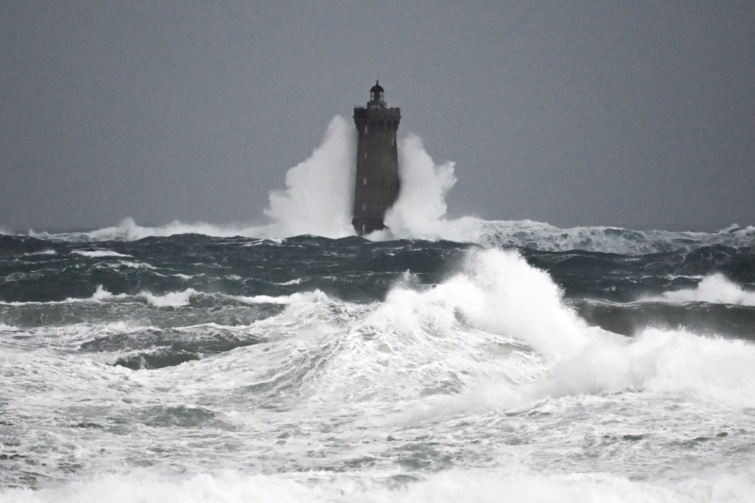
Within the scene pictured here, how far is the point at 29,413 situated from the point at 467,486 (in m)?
7.06

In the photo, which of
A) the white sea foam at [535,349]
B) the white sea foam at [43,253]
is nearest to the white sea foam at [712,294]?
the white sea foam at [535,349]

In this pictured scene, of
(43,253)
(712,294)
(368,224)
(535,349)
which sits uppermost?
(368,224)

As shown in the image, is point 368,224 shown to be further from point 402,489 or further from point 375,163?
point 402,489

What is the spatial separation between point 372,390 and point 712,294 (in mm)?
19088

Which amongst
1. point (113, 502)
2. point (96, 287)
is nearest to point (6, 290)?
point (96, 287)

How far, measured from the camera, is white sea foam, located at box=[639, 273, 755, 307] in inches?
1282

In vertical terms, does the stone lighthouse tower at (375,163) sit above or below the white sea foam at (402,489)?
above

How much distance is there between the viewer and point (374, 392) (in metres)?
17.8

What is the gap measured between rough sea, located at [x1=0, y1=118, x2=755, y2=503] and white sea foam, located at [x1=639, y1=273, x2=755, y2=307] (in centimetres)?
13

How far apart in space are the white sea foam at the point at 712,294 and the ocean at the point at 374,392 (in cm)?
13

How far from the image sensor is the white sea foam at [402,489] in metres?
11.3

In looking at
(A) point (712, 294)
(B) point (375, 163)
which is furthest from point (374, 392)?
(B) point (375, 163)

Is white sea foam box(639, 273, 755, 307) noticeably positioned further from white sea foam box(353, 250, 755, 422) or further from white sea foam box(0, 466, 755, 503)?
white sea foam box(0, 466, 755, 503)

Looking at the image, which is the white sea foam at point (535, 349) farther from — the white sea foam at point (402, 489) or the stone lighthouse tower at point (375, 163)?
the stone lighthouse tower at point (375, 163)
